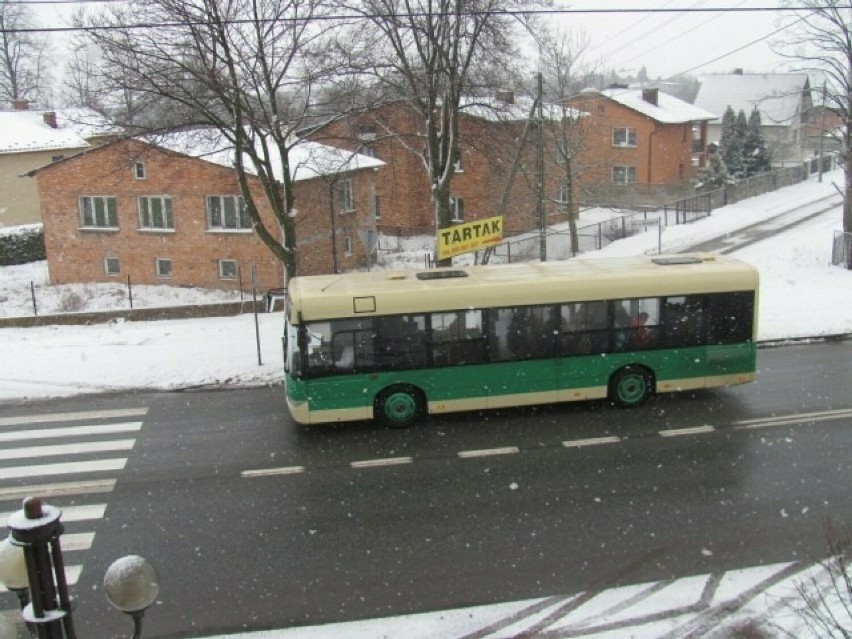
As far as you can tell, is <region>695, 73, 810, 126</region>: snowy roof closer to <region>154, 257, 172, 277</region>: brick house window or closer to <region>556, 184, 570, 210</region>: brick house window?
<region>556, 184, 570, 210</region>: brick house window

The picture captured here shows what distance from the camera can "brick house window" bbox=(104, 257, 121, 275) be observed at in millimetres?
31734

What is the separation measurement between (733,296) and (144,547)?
34.7 feet

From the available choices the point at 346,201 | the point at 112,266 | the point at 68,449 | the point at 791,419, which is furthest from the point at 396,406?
the point at 112,266

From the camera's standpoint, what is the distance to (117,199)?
31.1 metres

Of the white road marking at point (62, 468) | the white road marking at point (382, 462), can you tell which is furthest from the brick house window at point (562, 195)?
the white road marking at point (62, 468)

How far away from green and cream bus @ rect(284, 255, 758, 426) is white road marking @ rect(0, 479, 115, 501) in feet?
10.7

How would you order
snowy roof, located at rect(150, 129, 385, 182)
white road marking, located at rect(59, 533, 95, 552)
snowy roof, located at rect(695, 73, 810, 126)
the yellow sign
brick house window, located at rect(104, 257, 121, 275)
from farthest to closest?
snowy roof, located at rect(695, 73, 810, 126), brick house window, located at rect(104, 257, 121, 275), snowy roof, located at rect(150, 129, 385, 182), the yellow sign, white road marking, located at rect(59, 533, 95, 552)

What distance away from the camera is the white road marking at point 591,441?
44.6 feet

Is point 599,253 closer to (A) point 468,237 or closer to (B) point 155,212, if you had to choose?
(A) point 468,237

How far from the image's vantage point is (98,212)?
31.5m

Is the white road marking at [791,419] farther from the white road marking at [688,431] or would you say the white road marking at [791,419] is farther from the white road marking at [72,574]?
the white road marking at [72,574]

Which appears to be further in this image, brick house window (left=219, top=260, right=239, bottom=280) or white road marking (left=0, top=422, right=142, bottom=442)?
brick house window (left=219, top=260, right=239, bottom=280)

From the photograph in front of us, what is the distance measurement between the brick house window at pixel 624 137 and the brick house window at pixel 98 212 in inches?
1328

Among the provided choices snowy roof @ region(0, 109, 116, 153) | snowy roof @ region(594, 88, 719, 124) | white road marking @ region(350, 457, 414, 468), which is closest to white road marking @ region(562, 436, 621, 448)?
white road marking @ region(350, 457, 414, 468)
